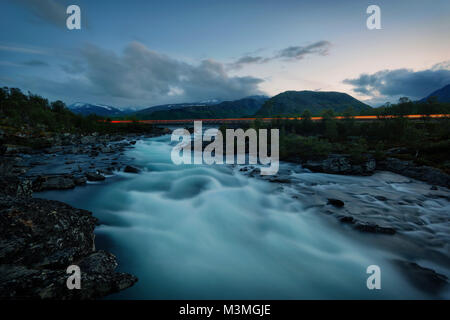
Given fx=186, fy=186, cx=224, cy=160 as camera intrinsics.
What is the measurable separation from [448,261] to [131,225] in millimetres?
12457

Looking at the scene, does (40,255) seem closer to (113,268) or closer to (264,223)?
(113,268)

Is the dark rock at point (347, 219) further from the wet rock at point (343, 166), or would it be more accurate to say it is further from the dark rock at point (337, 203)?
the wet rock at point (343, 166)

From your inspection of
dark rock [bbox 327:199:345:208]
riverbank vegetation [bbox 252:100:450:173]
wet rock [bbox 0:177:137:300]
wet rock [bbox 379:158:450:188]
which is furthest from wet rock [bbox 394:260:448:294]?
riverbank vegetation [bbox 252:100:450:173]

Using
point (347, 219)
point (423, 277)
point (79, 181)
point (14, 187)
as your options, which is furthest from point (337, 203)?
point (79, 181)

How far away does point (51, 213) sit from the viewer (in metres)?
5.34

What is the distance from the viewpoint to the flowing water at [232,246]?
5.32 m

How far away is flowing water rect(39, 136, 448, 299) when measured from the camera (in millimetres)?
5320

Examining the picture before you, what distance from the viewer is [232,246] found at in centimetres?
749

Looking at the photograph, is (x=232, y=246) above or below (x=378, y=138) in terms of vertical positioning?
below

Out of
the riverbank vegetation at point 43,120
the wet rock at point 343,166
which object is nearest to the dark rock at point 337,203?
the wet rock at point 343,166

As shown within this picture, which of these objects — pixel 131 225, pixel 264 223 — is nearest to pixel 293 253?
pixel 264 223

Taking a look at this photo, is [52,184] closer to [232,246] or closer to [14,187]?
[14,187]

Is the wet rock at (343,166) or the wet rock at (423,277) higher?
the wet rock at (343,166)
